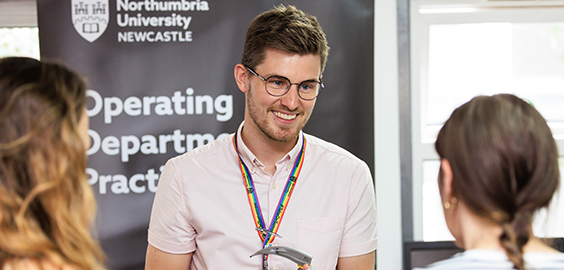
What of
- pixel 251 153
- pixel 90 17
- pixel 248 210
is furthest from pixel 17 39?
pixel 248 210

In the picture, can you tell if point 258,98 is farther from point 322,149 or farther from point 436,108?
point 436,108

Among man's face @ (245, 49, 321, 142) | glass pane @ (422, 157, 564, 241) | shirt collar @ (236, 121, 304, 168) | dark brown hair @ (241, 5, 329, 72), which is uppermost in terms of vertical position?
dark brown hair @ (241, 5, 329, 72)

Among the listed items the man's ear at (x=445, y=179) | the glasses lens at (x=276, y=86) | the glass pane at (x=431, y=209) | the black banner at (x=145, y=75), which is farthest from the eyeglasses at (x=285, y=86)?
the glass pane at (x=431, y=209)

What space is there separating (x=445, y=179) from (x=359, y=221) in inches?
31.8

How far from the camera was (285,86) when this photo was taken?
1693 millimetres

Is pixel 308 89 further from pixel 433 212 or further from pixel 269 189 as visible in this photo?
pixel 433 212

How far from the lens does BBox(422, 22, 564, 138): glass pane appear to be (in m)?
2.56

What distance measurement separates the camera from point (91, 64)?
2260mm

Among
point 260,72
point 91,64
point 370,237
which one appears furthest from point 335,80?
point 91,64

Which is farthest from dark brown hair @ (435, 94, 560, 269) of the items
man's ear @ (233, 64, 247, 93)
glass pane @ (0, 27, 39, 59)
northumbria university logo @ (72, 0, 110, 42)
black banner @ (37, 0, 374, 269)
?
glass pane @ (0, 27, 39, 59)

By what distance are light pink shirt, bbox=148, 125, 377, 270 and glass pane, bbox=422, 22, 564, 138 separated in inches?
43.0

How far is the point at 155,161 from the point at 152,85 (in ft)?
1.34

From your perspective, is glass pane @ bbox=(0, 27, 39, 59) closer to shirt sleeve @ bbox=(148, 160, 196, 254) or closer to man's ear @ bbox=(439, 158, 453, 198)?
shirt sleeve @ bbox=(148, 160, 196, 254)

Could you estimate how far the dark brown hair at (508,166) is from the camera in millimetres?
880
